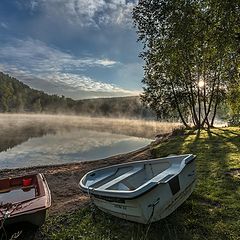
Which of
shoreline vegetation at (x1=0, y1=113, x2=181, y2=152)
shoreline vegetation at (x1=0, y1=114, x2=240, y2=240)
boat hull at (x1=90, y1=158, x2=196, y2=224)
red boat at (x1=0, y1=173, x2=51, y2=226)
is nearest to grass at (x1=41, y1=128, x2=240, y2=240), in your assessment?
shoreline vegetation at (x1=0, y1=114, x2=240, y2=240)

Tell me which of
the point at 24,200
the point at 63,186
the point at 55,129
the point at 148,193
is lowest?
the point at 55,129

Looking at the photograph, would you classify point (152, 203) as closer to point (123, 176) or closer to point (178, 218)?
point (178, 218)

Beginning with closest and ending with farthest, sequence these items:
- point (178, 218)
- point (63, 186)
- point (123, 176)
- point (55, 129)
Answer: point (178, 218), point (123, 176), point (63, 186), point (55, 129)

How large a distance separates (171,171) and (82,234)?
2.68m

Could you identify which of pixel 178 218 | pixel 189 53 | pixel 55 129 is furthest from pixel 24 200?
pixel 55 129

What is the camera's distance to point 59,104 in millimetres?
165875

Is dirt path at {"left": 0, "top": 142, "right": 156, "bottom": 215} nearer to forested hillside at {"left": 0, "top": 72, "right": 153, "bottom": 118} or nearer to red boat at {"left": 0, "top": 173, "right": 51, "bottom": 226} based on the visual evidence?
red boat at {"left": 0, "top": 173, "right": 51, "bottom": 226}

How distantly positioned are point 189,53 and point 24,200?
56.4 feet

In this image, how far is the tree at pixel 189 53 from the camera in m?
13.6

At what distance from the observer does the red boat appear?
612 centimetres

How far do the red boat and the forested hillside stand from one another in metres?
117

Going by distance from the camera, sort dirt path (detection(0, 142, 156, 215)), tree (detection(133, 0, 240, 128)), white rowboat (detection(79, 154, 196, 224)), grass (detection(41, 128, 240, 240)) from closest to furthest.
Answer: white rowboat (detection(79, 154, 196, 224)) → grass (detection(41, 128, 240, 240)) → dirt path (detection(0, 142, 156, 215)) → tree (detection(133, 0, 240, 128))

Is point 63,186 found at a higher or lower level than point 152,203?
lower

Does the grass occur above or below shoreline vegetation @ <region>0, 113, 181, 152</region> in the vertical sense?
above
